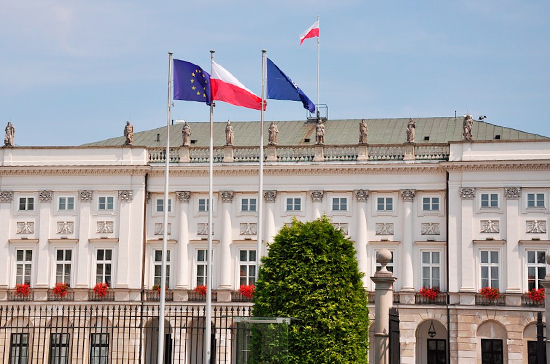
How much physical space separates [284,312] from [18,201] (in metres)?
34.5

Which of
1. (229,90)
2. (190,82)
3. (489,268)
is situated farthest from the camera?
(489,268)

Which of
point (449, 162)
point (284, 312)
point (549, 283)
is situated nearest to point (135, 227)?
point (449, 162)

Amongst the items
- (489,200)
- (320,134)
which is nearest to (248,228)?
(320,134)

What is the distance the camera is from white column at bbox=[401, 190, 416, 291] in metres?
61.2

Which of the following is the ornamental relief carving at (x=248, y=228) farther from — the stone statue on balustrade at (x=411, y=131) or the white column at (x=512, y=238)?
the white column at (x=512, y=238)

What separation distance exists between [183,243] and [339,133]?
499 inches

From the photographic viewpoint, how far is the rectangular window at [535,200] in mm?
60094

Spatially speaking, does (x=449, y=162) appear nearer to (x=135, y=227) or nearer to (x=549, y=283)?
(x=135, y=227)

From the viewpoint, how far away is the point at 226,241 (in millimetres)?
63375

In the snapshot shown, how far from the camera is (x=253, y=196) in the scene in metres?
63.9

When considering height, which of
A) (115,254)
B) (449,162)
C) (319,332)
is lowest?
(319,332)

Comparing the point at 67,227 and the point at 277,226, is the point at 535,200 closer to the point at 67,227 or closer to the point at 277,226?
the point at 277,226

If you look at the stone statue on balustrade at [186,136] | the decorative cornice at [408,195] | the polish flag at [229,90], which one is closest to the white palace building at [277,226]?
the decorative cornice at [408,195]

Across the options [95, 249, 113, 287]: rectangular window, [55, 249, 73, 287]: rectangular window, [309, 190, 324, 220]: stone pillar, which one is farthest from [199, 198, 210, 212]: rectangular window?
[55, 249, 73, 287]: rectangular window
